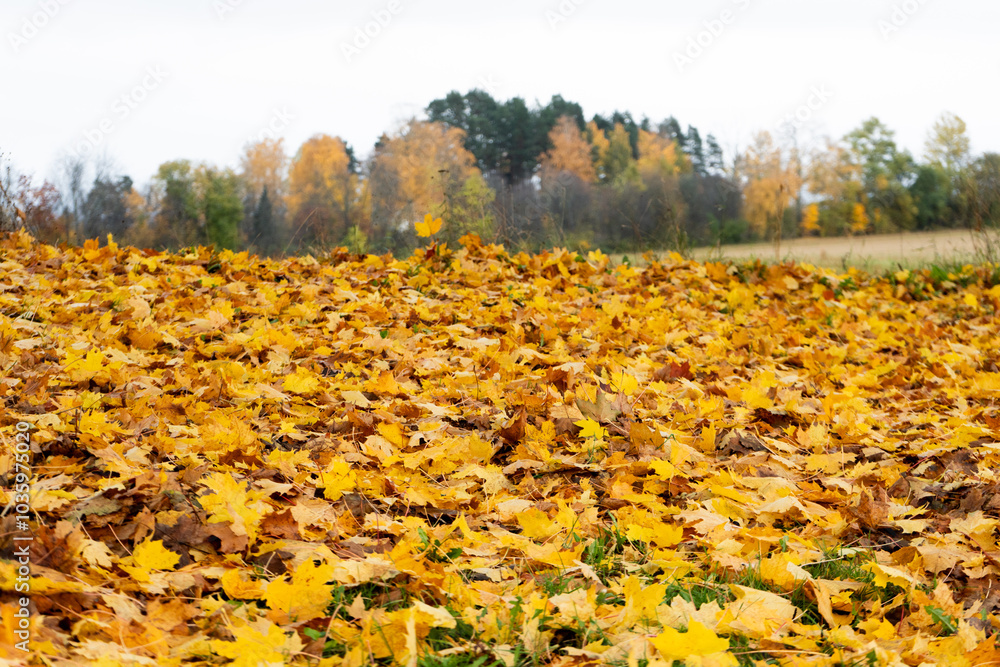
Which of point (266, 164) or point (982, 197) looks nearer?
point (982, 197)

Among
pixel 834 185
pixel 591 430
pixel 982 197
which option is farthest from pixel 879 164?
pixel 591 430

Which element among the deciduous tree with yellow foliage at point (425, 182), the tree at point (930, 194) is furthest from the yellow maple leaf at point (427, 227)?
the tree at point (930, 194)

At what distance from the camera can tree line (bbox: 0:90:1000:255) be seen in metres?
8.29

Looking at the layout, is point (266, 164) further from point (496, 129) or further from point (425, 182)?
point (425, 182)

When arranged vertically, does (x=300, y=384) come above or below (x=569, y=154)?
below

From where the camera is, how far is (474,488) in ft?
7.26

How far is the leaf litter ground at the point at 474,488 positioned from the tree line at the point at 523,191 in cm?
291

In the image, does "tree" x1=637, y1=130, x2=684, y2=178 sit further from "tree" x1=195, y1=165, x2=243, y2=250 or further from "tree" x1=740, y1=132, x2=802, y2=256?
"tree" x1=195, y1=165, x2=243, y2=250

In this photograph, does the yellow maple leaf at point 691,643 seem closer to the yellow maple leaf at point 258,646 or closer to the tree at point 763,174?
the yellow maple leaf at point 258,646

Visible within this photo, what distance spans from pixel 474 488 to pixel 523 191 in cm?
2349

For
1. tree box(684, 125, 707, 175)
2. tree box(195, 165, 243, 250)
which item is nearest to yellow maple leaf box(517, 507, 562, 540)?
tree box(195, 165, 243, 250)

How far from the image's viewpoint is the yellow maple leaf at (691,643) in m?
1.27

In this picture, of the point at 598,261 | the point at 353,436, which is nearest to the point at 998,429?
the point at 353,436

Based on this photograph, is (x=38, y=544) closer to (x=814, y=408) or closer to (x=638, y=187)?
(x=814, y=408)
